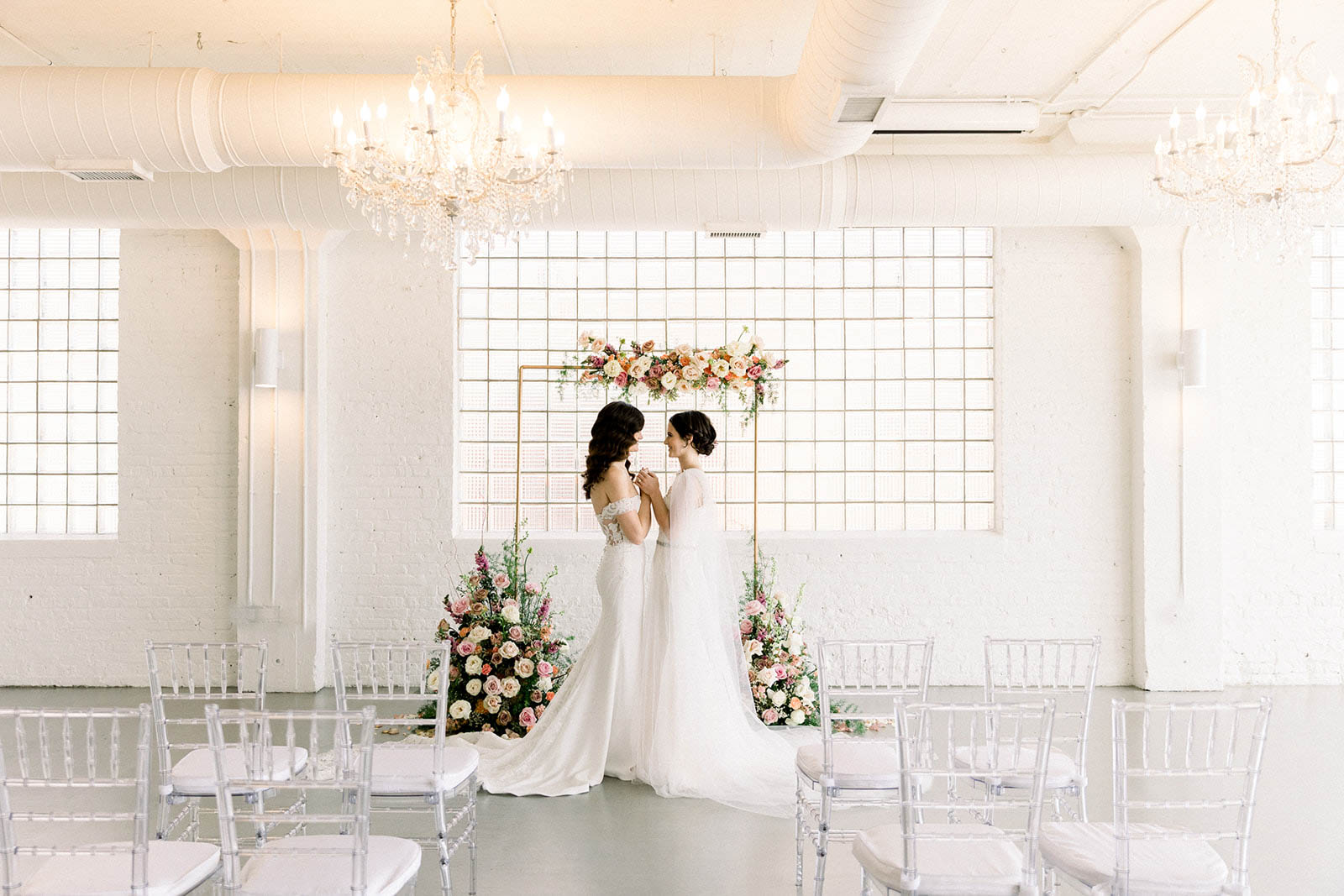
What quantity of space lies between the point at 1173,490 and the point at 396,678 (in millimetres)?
5993

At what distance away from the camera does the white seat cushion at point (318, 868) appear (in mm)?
2805

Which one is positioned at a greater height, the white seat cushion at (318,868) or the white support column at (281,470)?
the white support column at (281,470)

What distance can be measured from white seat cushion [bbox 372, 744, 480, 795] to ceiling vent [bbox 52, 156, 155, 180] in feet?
10.7

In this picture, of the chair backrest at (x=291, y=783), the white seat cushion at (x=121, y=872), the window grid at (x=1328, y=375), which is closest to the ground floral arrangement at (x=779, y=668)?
the chair backrest at (x=291, y=783)

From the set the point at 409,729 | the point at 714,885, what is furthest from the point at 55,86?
the point at 714,885

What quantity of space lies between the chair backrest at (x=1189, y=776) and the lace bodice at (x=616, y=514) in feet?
8.61

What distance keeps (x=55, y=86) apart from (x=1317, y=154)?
18.5 feet

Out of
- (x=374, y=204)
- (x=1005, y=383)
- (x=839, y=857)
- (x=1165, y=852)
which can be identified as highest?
(x=374, y=204)

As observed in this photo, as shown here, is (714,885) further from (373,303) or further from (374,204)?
(373,303)

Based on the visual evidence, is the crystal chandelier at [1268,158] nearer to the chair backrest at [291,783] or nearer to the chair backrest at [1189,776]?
the chair backrest at [1189,776]

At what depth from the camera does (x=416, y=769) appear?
12.3ft

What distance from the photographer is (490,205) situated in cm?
461

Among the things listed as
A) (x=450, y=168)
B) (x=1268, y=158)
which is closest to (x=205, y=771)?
(x=450, y=168)

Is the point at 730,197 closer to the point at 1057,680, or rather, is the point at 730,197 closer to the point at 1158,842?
the point at 1057,680
